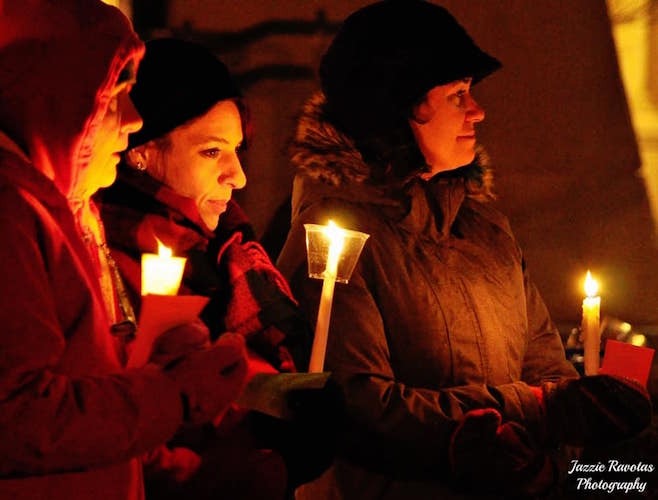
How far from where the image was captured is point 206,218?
2633 millimetres

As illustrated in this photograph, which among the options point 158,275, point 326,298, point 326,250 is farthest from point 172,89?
point 158,275

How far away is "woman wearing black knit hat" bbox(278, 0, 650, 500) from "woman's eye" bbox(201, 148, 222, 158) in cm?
52

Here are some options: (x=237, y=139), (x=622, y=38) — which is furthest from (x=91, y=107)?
(x=622, y=38)

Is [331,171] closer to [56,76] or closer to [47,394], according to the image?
[56,76]

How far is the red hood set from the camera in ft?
5.93

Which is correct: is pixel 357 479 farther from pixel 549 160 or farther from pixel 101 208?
pixel 549 160

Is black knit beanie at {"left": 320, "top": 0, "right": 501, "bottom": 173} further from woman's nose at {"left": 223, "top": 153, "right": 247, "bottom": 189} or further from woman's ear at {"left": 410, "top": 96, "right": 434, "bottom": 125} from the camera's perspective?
woman's nose at {"left": 223, "top": 153, "right": 247, "bottom": 189}

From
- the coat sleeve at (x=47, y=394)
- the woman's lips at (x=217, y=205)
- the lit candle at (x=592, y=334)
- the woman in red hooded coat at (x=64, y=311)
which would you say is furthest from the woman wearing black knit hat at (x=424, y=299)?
the coat sleeve at (x=47, y=394)

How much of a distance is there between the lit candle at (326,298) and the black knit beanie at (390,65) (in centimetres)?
86

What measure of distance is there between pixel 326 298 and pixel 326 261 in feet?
0.50

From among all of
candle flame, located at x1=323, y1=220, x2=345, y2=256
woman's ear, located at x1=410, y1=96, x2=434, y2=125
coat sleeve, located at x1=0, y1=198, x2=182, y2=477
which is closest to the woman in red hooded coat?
coat sleeve, located at x1=0, y1=198, x2=182, y2=477

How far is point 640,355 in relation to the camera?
2852mm

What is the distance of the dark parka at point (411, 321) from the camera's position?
277cm

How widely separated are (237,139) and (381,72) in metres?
0.68
